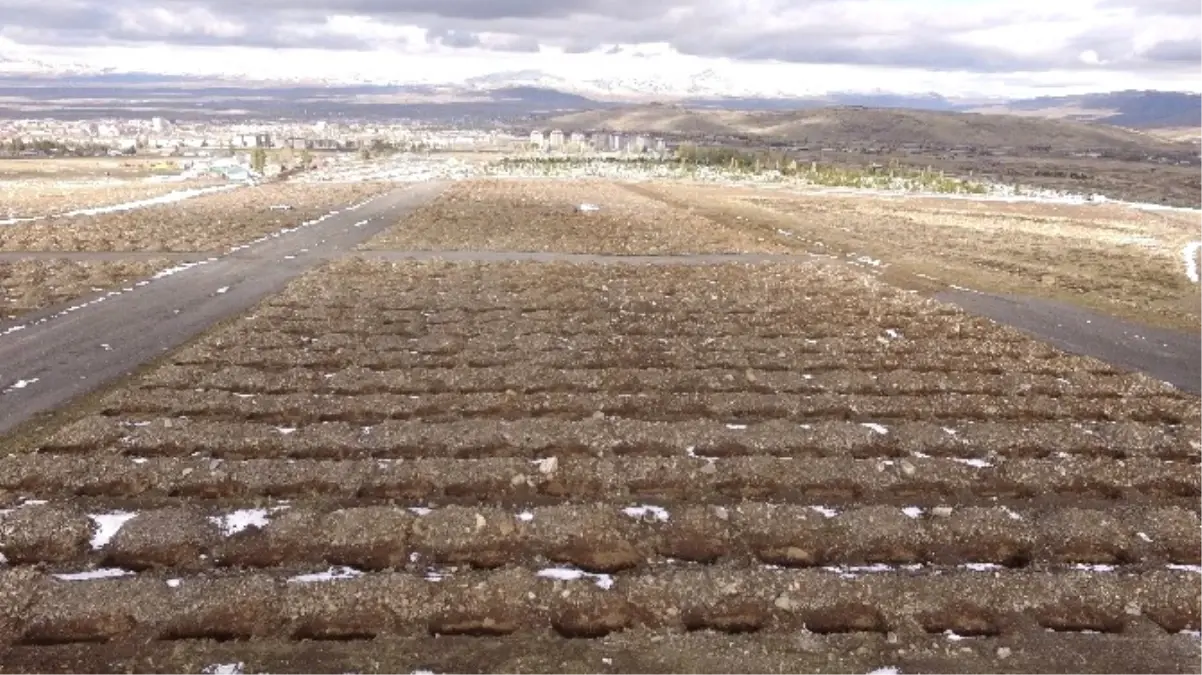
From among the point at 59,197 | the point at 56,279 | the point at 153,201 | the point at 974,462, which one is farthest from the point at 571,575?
the point at 59,197

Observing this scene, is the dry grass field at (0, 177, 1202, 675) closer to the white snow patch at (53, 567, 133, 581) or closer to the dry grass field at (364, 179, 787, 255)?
the white snow patch at (53, 567, 133, 581)

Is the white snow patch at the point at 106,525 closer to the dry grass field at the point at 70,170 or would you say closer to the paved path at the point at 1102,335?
the paved path at the point at 1102,335

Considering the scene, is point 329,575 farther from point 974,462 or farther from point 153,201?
point 153,201

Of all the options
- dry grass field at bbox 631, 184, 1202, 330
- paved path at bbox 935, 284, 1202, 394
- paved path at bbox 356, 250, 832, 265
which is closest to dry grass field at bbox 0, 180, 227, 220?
paved path at bbox 356, 250, 832, 265

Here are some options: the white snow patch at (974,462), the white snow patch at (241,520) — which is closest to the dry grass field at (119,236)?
the white snow patch at (241,520)

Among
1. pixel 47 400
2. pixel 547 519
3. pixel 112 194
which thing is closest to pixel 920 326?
pixel 547 519
